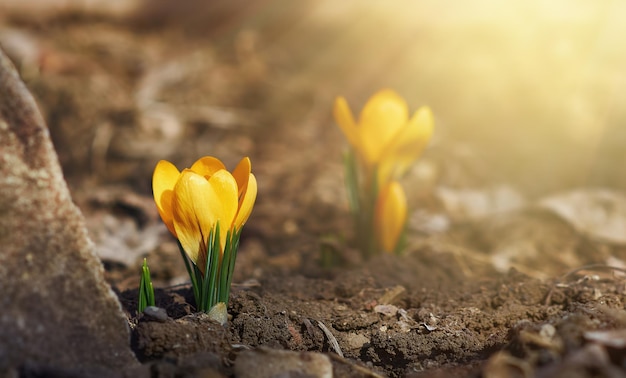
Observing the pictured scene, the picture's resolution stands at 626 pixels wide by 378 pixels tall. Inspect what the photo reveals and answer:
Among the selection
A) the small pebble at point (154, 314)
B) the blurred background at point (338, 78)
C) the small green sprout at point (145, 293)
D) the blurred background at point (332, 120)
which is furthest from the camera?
the blurred background at point (338, 78)

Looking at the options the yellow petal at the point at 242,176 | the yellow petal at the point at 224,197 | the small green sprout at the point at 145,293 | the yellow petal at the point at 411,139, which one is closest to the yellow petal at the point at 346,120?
the yellow petal at the point at 411,139

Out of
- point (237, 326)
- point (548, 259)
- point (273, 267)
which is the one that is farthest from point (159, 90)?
point (237, 326)

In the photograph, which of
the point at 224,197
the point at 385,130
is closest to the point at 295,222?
the point at 385,130

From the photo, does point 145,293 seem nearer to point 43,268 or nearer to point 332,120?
point 43,268

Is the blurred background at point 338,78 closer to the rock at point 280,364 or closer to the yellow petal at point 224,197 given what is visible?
the yellow petal at point 224,197

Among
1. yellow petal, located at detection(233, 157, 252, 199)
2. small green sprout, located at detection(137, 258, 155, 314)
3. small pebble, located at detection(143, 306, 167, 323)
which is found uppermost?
yellow petal, located at detection(233, 157, 252, 199)

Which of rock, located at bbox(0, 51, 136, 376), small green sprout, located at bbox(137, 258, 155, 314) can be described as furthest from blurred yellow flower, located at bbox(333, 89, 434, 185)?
rock, located at bbox(0, 51, 136, 376)

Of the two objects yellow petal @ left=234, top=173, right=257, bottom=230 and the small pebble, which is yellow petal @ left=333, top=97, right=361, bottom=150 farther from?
the small pebble
